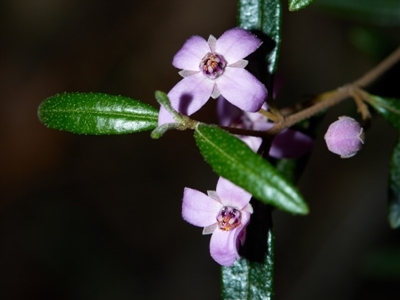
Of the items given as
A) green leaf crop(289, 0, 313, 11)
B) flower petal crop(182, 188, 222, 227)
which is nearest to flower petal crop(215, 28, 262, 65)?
green leaf crop(289, 0, 313, 11)

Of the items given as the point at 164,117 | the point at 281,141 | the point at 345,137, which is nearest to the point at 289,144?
the point at 281,141

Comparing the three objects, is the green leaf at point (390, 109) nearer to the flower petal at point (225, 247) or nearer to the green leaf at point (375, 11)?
the flower petal at point (225, 247)

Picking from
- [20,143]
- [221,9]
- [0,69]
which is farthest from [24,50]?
[221,9]

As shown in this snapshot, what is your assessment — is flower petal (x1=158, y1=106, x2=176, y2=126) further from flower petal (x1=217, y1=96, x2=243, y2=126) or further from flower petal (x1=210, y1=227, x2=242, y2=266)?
flower petal (x1=217, y1=96, x2=243, y2=126)

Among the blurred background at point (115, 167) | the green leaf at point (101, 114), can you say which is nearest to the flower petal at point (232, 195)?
the green leaf at point (101, 114)

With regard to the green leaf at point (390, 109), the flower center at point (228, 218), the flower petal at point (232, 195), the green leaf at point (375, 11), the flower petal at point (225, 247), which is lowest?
the flower petal at point (225, 247)

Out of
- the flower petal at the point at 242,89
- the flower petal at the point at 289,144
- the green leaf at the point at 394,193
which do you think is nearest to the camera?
the flower petal at the point at 242,89

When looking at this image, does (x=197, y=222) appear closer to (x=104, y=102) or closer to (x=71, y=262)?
(x=104, y=102)
